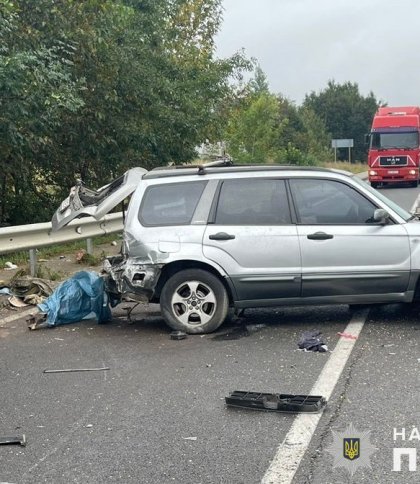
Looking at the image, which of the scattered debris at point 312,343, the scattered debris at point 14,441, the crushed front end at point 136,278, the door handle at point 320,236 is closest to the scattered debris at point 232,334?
the scattered debris at point 312,343

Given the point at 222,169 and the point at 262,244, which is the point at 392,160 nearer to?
the point at 222,169

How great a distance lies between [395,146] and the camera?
108 feet

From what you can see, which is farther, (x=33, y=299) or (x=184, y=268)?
(x=33, y=299)

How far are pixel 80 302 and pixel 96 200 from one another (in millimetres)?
1191

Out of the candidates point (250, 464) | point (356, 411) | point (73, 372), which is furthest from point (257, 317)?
point (250, 464)

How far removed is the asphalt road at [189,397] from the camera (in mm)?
4293

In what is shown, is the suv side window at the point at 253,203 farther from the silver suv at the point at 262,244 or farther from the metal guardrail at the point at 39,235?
the metal guardrail at the point at 39,235

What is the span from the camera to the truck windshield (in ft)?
108

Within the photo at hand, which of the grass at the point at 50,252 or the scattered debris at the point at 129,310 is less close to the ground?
the grass at the point at 50,252

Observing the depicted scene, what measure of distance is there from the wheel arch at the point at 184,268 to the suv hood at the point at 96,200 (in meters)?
0.96

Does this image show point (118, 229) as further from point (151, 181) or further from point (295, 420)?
point (295, 420)

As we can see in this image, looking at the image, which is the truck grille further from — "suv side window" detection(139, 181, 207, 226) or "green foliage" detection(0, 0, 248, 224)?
"suv side window" detection(139, 181, 207, 226)

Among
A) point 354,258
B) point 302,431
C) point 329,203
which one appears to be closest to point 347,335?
point 354,258

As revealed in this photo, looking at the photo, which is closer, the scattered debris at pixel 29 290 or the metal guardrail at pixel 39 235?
the scattered debris at pixel 29 290
